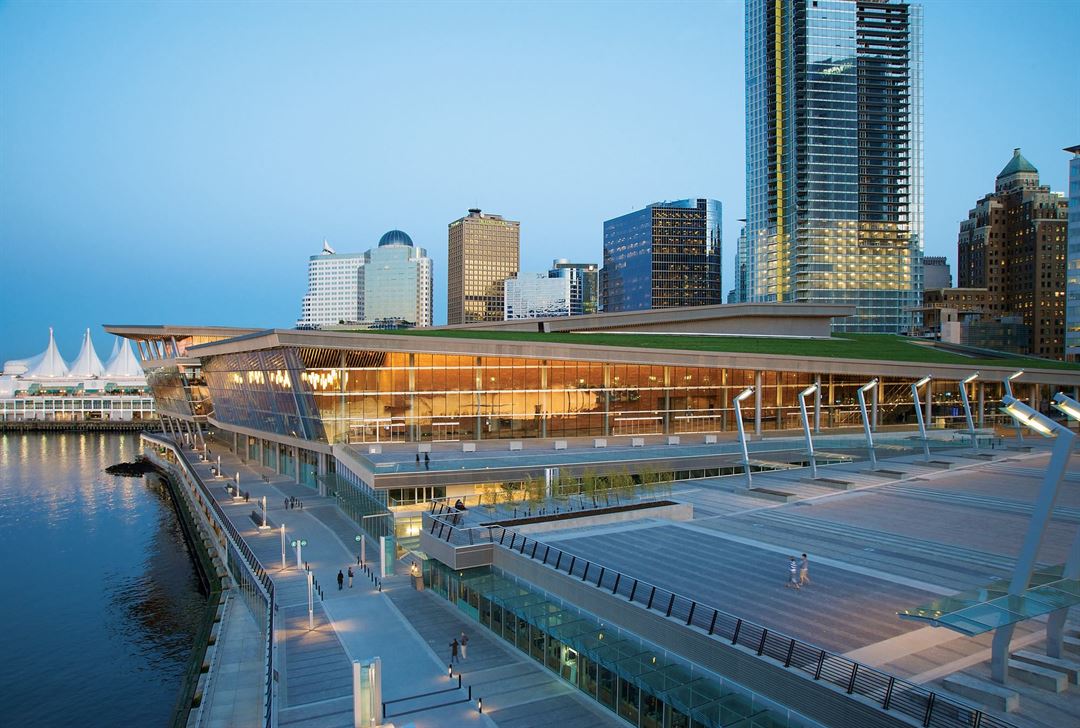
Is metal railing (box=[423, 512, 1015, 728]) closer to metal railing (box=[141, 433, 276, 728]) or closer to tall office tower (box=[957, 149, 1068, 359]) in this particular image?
metal railing (box=[141, 433, 276, 728])

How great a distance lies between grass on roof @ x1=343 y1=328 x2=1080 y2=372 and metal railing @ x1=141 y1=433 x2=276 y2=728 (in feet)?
53.8

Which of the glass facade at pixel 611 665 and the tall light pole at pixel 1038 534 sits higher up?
the tall light pole at pixel 1038 534

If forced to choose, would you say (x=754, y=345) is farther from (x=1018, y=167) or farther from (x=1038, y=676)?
(x=1018, y=167)

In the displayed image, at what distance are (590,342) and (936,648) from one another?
129 ft

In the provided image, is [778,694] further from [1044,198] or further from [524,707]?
[1044,198]

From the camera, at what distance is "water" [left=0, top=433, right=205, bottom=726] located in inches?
1198

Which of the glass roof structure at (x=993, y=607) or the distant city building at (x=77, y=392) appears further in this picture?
the distant city building at (x=77, y=392)

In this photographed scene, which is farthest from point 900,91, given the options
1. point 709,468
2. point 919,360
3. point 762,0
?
point 709,468

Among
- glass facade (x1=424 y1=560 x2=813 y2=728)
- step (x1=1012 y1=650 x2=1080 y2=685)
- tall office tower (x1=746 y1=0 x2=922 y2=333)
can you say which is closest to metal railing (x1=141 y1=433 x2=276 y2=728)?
glass facade (x1=424 y1=560 x2=813 y2=728)

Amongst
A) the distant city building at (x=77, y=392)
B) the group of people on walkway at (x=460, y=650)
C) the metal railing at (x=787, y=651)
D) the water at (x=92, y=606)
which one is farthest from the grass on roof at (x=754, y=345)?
the distant city building at (x=77, y=392)

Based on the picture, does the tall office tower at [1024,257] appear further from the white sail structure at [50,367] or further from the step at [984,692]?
the white sail structure at [50,367]

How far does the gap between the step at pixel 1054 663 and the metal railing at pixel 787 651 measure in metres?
2.19

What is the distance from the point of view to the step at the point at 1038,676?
502 inches

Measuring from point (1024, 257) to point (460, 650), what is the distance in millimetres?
172066
